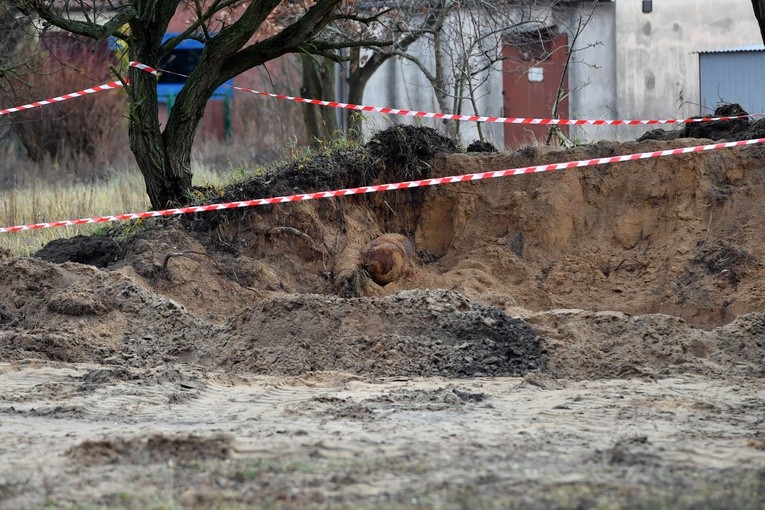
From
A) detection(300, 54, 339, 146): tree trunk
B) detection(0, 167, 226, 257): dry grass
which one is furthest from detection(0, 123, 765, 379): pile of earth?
detection(300, 54, 339, 146): tree trunk

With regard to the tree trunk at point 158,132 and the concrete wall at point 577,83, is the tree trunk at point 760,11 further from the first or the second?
the concrete wall at point 577,83

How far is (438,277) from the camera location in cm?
1168

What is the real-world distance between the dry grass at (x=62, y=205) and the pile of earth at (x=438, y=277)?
1.93 m

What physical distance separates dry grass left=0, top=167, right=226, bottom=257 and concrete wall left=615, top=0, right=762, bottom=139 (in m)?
8.75

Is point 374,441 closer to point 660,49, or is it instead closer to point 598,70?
point 598,70

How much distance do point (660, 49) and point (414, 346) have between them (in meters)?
14.8

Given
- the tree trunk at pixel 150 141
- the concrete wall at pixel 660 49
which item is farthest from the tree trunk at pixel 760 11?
the concrete wall at pixel 660 49

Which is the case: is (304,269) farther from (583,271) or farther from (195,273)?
(583,271)

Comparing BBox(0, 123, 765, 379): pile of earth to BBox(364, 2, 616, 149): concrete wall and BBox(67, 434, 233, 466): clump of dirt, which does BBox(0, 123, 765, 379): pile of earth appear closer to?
BBox(67, 434, 233, 466): clump of dirt

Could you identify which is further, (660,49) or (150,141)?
(660,49)

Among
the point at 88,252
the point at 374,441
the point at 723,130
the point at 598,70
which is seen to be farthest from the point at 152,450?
the point at 598,70

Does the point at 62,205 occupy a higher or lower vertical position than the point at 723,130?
lower

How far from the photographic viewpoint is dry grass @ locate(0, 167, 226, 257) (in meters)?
13.9

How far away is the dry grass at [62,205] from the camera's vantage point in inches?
546
